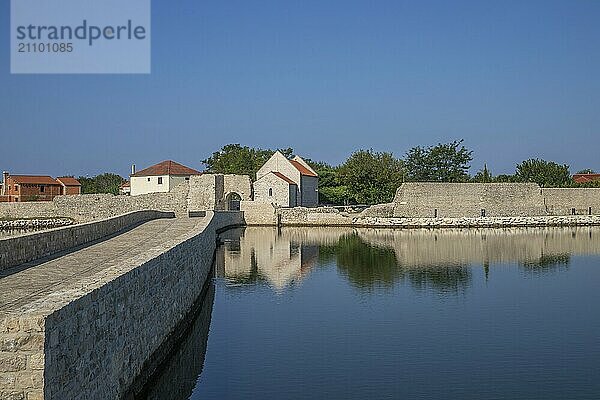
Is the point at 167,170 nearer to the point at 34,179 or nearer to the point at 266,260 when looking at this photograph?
the point at 34,179

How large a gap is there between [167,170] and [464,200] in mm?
22049

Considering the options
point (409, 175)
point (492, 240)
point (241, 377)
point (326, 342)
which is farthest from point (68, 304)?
point (409, 175)

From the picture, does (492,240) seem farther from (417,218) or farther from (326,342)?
(326,342)

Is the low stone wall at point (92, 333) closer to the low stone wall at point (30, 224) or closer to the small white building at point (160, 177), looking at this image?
the low stone wall at point (30, 224)

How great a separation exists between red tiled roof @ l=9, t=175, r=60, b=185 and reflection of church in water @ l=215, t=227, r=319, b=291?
27704 mm

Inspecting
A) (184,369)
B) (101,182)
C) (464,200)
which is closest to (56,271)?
(184,369)

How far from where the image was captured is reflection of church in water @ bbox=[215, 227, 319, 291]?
20.6 metres

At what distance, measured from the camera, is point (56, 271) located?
33.4ft

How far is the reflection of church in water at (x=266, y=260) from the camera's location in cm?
2064

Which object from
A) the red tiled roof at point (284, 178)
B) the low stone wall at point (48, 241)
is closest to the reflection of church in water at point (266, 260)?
the low stone wall at point (48, 241)

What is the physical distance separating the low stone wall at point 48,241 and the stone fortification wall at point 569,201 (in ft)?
114

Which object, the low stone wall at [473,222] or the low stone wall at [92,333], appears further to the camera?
the low stone wall at [473,222]

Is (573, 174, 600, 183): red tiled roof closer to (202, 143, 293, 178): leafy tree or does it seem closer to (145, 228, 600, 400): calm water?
(202, 143, 293, 178): leafy tree

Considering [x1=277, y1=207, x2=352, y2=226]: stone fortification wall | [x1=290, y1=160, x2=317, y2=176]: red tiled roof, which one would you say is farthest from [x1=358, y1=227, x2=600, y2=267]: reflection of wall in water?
[x1=290, y1=160, x2=317, y2=176]: red tiled roof
